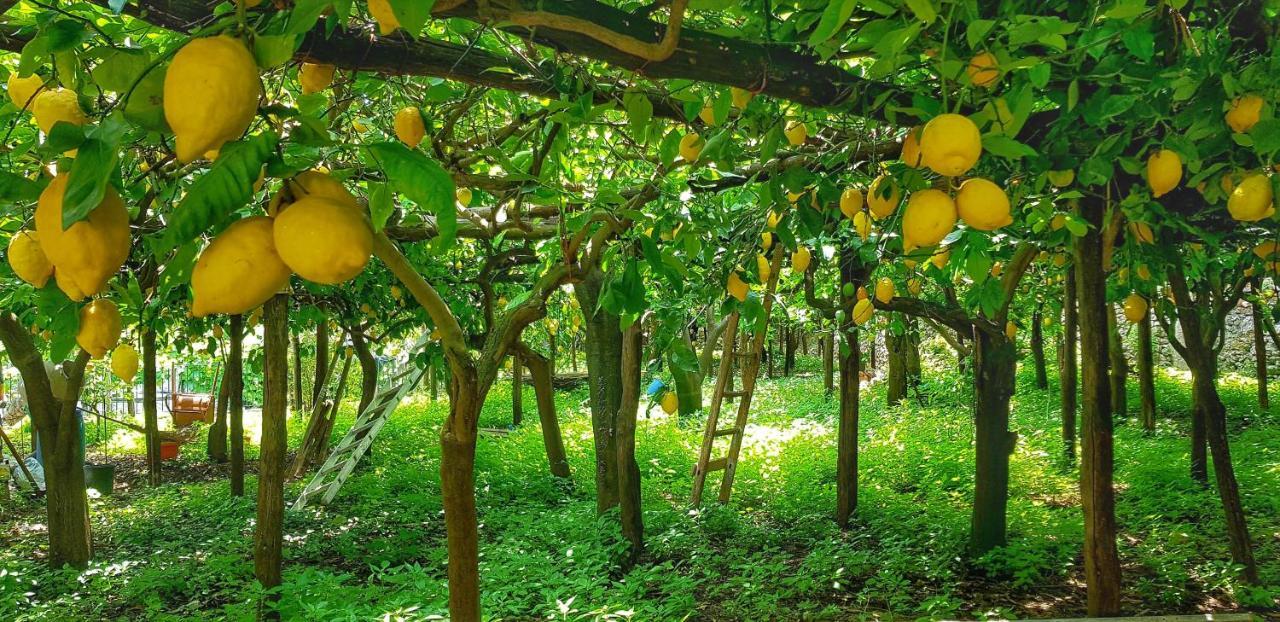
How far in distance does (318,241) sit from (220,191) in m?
0.09

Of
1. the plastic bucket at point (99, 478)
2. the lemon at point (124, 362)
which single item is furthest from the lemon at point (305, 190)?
the plastic bucket at point (99, 478)

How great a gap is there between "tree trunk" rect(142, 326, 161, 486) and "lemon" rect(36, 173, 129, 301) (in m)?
6.18

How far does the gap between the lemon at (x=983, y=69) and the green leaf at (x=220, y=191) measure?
1.17m

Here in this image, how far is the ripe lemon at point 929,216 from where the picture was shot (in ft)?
4.37

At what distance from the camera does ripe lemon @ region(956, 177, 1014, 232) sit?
133 cm

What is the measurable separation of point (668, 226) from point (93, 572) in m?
4.01

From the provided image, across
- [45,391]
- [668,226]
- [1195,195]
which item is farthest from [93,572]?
[1195,195]

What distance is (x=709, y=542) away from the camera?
193 inches

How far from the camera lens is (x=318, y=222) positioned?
669mm

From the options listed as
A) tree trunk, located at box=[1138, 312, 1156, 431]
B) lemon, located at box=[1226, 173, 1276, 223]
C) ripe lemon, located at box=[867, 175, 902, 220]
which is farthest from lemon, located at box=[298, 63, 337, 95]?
tree trunk, located at box=[1138, 312, 1156, 431]

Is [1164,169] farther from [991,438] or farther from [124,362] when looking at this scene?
[991,438]

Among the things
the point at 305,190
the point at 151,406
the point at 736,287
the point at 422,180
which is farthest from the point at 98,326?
the point at 151,406

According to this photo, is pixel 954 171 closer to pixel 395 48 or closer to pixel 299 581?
pixel 395 48

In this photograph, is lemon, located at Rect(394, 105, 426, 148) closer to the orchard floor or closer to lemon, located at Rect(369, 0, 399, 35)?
lemon, located at Rect(369, 0, 399, 35)
